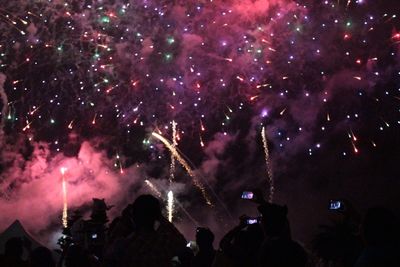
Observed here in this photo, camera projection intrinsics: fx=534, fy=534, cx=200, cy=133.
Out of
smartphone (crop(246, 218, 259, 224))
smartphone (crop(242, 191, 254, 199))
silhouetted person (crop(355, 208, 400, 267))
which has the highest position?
smartphone (crop(242, 191, 254, 199))

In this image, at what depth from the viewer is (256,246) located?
4.73 metres

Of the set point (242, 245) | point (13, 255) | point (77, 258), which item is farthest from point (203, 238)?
point (13, 255)

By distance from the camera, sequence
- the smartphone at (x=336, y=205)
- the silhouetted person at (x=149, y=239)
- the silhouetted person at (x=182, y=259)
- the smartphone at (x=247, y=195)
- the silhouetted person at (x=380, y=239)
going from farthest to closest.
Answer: the smartphone at (x=247, y=195)
the smartphone at (x=336, y=205)
the silhouetted person at (x=182, y=259)
the silhouetted person at (x=149, y=239)
the silhouetted person at (x=380, y=239)

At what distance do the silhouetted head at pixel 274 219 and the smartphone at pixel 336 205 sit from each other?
43.3 inches

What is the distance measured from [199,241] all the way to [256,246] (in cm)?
61

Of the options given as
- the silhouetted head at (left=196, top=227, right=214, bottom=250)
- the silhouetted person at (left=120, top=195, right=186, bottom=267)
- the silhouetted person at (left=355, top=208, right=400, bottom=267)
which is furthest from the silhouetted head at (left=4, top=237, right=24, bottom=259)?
the silhouetted person at (left=355, top=208, right=400, bottom=267)

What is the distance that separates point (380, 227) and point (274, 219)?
0.80 m

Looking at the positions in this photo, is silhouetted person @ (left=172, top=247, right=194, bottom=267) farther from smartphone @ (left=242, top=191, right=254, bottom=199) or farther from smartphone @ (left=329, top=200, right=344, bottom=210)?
smartphone @ (left=329, top=200, right=344, bottom=210)

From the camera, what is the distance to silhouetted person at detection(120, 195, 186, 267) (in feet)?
12.6

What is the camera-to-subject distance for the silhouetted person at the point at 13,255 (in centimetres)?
513

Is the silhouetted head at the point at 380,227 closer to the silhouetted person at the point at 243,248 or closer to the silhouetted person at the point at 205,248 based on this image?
the silhouetted person at the point at 243,248

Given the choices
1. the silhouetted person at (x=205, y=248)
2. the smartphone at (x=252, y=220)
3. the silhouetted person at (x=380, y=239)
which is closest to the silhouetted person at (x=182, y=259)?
the silhouetted person at (x=205, y=248)

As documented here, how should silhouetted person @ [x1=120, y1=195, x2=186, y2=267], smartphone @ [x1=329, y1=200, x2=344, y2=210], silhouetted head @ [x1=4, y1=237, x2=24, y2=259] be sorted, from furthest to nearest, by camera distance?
silhouetted head @ [x1=4, y1=237, x2=24, y2=259] < smartphone @ [x1=329, y1=200, x2=344, y2=210] < silhouetted person @ [x1=120, y1=195, x2=186, y2=267]

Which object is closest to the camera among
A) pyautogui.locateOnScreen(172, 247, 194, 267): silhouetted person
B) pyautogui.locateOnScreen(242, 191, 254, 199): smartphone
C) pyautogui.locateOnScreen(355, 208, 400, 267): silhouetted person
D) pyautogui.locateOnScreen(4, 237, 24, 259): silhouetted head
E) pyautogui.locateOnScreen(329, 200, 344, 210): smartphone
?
pyautogui.locateOnScreen(355, 208, 400, 267): silhouetted person
